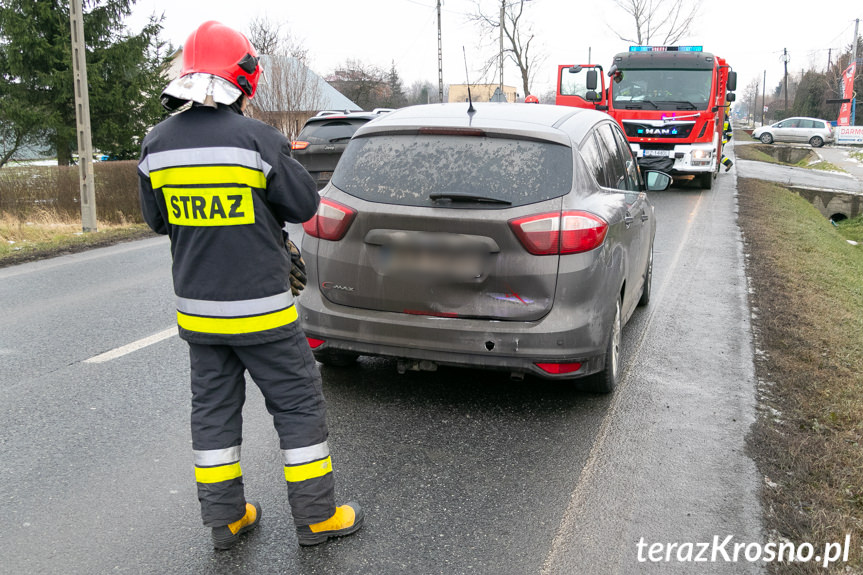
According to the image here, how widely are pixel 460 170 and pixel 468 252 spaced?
0.49m

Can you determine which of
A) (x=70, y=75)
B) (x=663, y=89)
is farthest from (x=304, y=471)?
(x=70, y=75)

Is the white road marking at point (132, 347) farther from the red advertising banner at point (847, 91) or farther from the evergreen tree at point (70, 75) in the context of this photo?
the red advertising banner at point (847, 91)

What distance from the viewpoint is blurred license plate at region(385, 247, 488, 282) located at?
157 inches

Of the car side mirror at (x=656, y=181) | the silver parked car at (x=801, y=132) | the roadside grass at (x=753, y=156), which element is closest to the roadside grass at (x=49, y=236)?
the car side mirror at (x=656, y=181)

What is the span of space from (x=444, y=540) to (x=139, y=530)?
1.25m

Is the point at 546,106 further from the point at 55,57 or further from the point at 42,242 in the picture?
the point at 55,57

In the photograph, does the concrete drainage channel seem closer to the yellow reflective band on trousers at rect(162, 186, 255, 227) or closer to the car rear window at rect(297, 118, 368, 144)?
the car rear window at rect(297, 118, 368, 144)

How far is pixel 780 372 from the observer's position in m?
5.08

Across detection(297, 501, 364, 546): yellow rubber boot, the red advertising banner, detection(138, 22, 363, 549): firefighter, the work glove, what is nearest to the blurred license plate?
the work glove

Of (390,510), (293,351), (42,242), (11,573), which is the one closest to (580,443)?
(390,510)

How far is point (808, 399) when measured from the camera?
453cm

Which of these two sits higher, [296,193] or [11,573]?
[296,193]

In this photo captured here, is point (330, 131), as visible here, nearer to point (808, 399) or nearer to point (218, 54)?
point (808, 399)

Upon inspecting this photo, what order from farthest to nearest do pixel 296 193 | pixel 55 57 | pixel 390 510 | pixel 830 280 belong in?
1. pixel 55 57
2. pixel 830 280
3. pixel 390 510
4. pixel 296 193
